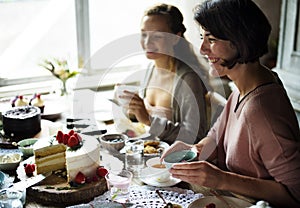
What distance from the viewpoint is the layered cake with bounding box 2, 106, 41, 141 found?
2019 mm

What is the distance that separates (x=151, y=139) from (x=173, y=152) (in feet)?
1.00

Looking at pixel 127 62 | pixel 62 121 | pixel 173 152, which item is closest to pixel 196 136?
pixel 173 152

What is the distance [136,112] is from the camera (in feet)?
7.16

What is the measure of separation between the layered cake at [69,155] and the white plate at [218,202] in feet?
1.29

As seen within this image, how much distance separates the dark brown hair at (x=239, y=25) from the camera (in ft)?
5.04

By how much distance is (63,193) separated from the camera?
4.92ft

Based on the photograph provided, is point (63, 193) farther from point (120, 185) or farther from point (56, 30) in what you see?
point (56, 30)

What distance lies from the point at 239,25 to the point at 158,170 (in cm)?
57

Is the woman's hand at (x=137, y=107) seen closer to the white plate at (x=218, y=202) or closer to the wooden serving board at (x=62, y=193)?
the wooden serving board at (x=62, y=193)

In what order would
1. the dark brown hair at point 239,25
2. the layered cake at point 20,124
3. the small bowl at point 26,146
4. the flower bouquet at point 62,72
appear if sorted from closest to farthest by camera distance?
the dark brown hair at point 239,25 < the small bowl at point 26,146 < the layered cake at point 20,124 < the flower bouquet at point 62,72

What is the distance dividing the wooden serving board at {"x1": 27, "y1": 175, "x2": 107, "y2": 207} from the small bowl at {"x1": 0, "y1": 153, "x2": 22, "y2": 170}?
22 cm

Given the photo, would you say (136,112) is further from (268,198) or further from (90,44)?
(90,44)

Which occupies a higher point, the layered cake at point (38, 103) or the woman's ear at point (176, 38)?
the woman's ear at point (176, 38)

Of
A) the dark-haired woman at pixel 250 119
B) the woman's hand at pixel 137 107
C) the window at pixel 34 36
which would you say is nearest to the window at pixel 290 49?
the woman's hand at pixel 137 107
